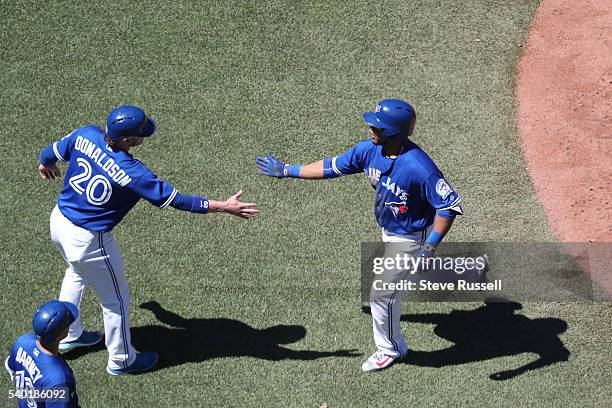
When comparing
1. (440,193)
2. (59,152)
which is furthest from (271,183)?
(440,193)

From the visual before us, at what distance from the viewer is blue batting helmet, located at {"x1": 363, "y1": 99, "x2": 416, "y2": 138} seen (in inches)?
235

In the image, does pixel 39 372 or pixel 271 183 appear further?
pixel 271 183

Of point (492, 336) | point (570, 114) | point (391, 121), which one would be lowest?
point (492, 336)

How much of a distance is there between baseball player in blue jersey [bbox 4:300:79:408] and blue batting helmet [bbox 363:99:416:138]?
2.46m

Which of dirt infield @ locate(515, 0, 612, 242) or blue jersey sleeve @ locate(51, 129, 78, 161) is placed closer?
blue jersey sleeve @ locate(51, 129, 78, 161)

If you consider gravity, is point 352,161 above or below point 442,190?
above

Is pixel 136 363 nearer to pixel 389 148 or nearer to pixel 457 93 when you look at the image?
pixel 389 148

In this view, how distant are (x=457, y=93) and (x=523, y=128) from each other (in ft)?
2.57

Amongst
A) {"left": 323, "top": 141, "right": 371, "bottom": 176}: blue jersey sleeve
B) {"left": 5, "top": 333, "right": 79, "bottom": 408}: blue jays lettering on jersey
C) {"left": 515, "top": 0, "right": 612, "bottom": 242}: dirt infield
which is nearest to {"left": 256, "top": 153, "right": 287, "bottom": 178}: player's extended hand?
{"left": 323, "top": 141, "right": 371, "bottom": 176}: blue jersey sleeve

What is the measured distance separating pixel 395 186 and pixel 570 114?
360cm

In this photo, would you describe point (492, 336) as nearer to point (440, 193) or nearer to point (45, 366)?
point (440, 193)

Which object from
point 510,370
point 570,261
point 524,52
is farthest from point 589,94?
point 510,370

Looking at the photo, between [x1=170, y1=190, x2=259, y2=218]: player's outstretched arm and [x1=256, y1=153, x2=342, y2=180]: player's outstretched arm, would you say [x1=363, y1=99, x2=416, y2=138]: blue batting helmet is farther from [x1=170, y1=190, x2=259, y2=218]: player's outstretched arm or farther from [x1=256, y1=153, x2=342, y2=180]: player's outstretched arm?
[x1=170, y1=190, x2=259, y2=218]: player's outstretched arm

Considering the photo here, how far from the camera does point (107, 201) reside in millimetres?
6070
